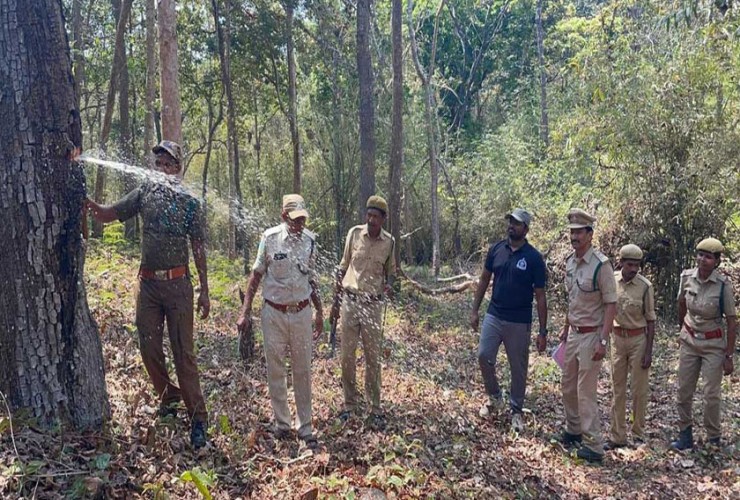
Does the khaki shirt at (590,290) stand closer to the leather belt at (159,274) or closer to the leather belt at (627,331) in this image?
the leather belt at (627,331)

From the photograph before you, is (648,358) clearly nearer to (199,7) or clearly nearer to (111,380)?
(111,380)

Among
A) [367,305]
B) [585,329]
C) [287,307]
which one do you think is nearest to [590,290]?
[585,329]

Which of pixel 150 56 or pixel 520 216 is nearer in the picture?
pixel 520 216

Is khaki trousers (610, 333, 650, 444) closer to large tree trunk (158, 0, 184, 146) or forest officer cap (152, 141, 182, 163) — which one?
forest officer cap (152, 141, 182, 163)

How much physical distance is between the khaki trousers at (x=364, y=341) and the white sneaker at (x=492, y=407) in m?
1.36

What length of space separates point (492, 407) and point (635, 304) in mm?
1836

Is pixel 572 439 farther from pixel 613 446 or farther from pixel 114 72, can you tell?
pixel 114 72

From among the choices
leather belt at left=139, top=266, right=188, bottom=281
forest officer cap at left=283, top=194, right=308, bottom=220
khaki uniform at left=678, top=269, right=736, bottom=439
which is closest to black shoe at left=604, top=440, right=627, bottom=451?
khaki uniform at left=678, top=269, right=736, bottom=439

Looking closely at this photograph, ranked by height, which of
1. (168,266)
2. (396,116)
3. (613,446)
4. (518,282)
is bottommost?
(613,446)

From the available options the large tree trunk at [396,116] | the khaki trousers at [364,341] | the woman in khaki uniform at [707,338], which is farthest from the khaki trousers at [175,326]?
the large tree trunk at [396,116]

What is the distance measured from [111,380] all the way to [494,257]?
3.95 m

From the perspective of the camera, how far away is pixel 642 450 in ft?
19.3

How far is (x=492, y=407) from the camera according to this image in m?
6.48

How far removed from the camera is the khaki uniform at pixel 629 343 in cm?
593
